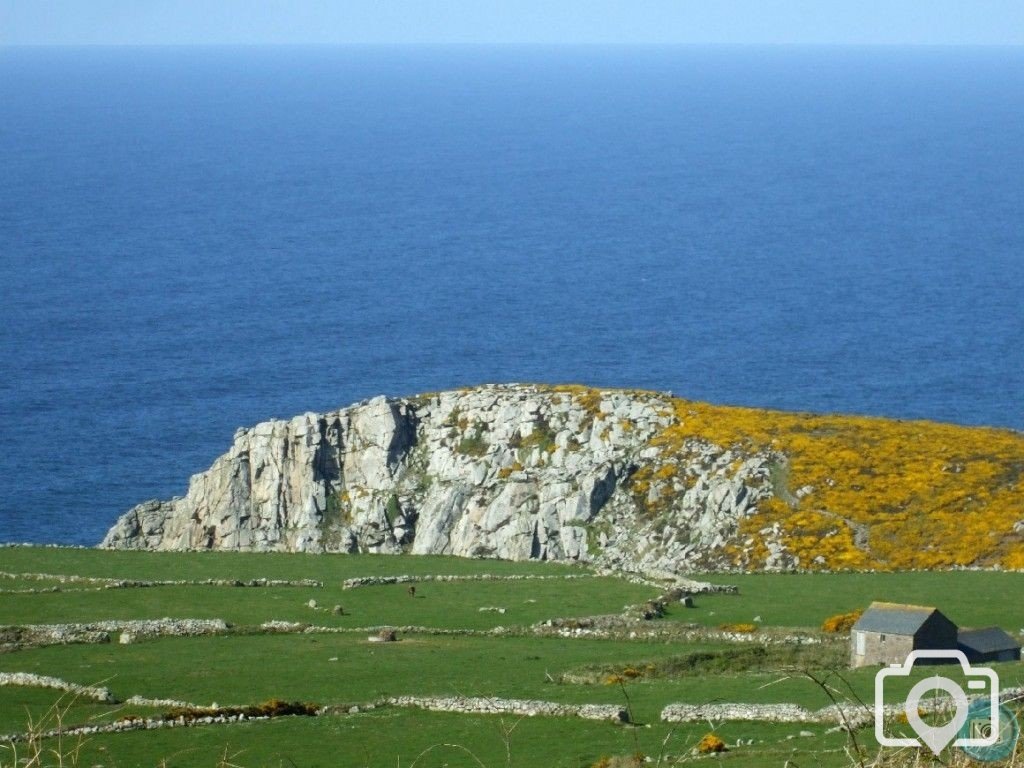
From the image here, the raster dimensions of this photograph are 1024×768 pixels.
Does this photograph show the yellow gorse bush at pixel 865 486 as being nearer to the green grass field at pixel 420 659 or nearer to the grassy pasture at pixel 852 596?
the grassy pasture at pixel 852 596

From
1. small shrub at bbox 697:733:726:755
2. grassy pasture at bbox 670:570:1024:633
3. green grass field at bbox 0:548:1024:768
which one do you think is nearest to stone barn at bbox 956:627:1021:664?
green grass field at bbox 0:548:1024:768

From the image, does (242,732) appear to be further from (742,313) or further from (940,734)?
(742,313)

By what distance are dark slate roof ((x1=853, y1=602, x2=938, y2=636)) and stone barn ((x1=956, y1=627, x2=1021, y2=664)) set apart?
159 cm

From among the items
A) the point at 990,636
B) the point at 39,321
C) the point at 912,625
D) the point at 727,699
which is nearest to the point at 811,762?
the point at 727,699

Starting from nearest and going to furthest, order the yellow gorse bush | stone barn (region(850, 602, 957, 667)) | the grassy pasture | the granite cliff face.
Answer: stone barn (region(850, 602, 957, 667)), the grassy pasture, the yellow gorse bush, the granite cliff face

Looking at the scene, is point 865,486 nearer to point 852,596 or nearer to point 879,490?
point 879,490

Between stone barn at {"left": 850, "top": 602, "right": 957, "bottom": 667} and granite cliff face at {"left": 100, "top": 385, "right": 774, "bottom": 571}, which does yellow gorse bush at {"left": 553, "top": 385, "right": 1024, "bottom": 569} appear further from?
stone barn at {"left": 850, "top": 602, "right": 957, "bottom": 667}

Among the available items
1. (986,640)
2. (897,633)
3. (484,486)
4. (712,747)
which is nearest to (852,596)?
(986,640)

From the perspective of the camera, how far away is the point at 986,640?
4719cm

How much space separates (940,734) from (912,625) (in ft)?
109

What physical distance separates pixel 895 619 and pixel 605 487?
30804 millimetres

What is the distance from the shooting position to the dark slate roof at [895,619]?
45125 millimetres

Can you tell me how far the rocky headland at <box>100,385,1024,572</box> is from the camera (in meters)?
71.0

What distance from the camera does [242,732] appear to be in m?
40.1
